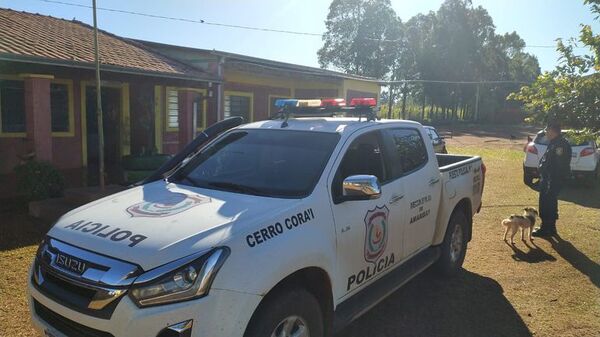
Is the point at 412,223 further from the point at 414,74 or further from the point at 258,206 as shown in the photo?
the point at 414,74

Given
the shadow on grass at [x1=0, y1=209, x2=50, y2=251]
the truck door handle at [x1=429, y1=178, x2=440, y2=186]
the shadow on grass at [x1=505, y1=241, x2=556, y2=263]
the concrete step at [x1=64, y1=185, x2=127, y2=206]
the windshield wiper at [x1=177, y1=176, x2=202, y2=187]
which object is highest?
the windshield wiper at [x1=177, y1=176, x2=202, y2=187]

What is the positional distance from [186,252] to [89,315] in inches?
23.2

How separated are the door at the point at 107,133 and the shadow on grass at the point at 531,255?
26.4 ft

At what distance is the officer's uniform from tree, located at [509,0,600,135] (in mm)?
955

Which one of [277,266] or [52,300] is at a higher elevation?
[277,266]

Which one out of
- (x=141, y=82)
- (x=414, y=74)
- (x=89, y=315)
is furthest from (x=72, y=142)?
(x=414, y=74)

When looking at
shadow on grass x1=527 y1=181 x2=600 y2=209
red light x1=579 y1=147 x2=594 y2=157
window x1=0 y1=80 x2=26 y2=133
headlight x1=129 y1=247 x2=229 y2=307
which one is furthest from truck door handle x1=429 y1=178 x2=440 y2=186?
red light x1=579 y1=147 x2=594 y2=157

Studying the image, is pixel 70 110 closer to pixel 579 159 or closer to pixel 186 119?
pixel 186 119

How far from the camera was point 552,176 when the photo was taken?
23.8 ft

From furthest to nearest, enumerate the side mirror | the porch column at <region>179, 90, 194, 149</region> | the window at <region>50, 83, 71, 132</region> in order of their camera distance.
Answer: the porch column at <region>179, 90, 194, 149</region>
the window at <region>50, 83, 71, 132</region>
the side mirror

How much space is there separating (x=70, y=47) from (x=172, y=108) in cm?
424

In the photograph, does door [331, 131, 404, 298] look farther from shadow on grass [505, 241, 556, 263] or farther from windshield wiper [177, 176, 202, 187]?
shadow on grass [505, 241, 556, 263]

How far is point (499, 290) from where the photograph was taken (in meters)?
5.03

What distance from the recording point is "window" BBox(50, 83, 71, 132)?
10.1 m
